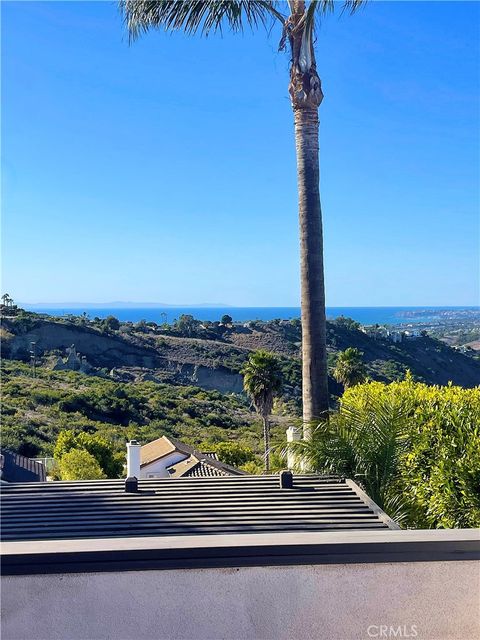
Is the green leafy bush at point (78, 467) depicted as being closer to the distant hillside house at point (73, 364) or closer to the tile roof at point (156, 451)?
the tile roof at point (156, 451)

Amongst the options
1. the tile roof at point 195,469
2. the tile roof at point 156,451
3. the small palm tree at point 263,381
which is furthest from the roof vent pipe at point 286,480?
the small palm tree at point 263,381

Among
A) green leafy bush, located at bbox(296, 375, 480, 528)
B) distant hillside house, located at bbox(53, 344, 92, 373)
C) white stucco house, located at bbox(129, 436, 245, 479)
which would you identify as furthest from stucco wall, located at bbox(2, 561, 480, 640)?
distant hillside house, located at bbox(53, 344, 92, 373)

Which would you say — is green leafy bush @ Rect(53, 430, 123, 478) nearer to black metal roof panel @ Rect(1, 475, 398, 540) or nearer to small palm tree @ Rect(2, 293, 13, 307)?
black metal roof panel @ Rect(1, 475, 398, 540)

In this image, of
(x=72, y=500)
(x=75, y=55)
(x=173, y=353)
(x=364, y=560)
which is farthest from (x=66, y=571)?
(x=173, y=353)

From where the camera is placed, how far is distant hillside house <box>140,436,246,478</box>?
53.5 feet

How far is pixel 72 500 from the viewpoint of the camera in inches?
173

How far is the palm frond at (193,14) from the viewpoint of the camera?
22.3ft

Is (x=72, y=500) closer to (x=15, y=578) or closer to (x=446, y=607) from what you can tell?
(x=15, y=578)

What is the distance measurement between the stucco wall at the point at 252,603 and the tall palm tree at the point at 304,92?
4.05m

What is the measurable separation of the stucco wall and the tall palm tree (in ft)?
13.3

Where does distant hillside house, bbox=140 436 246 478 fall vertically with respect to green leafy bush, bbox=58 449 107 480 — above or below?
below

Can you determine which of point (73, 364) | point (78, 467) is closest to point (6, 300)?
point (73, 364)

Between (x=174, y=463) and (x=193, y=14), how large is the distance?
46.6 ft

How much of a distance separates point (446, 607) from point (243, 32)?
685 centimetres
